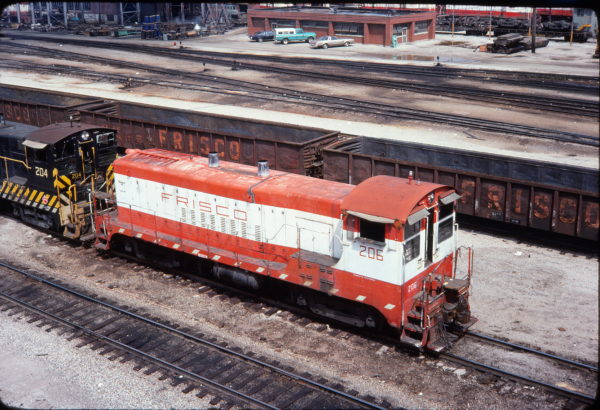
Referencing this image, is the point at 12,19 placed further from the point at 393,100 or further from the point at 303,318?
the point at 303,318

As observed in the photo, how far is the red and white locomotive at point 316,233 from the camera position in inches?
506

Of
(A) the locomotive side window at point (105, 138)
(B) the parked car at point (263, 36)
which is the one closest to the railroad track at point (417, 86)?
(B) the parked car at point (263, 36)

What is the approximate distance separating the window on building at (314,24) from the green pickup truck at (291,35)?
4.36 ft

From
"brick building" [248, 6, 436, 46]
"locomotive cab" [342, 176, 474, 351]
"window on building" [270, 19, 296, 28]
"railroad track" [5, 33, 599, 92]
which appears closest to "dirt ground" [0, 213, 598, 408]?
"locomotive cab" [342, 176, 474, 351]

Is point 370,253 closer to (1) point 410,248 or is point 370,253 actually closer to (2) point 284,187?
(1) point 410,248

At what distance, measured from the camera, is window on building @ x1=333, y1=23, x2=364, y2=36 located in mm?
68125

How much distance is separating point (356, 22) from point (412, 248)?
193ft

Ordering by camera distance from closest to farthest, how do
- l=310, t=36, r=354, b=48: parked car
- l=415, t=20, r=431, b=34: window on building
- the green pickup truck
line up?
l=310, t=36, r=354, b=48: parked car → the green pickup truck → l=415, t=20, r=431, b=34: window on building

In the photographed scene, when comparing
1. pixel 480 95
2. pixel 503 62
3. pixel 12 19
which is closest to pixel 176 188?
pixel 480 95

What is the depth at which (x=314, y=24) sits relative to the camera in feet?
234

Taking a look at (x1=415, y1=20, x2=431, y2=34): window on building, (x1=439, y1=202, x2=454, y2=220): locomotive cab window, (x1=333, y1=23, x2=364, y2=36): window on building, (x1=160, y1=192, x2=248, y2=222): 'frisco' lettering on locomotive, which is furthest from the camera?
(x1=415, y1=20, x2=431, y2=34): window on building

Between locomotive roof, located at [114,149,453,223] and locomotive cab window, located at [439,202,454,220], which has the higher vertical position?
locomotive roof, located at [114,149,453,223]

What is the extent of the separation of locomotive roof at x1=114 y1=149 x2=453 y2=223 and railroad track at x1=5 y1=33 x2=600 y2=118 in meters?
14.0

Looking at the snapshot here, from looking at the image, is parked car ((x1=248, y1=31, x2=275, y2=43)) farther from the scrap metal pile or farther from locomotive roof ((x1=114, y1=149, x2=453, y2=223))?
locomotive roof ((x1=114, y1=149, x2=453, y2=223))
